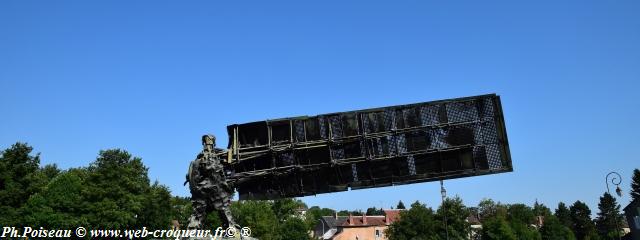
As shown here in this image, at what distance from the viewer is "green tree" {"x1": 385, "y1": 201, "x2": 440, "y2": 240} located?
7875 cm

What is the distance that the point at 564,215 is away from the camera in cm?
12731

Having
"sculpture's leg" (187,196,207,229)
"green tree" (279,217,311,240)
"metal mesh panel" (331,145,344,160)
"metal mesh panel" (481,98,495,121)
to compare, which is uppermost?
"green tree" (279,217,311,240)

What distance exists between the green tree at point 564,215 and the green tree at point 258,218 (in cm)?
8466

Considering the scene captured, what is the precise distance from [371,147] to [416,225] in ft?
210

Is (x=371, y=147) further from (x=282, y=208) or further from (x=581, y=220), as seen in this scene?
(x=581, y=220)

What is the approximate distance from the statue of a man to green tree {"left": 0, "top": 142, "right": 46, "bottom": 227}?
35846 mm

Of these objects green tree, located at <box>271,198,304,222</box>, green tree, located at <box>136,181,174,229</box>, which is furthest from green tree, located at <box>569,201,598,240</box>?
green tree, located at <box>136,181,174,229</box>

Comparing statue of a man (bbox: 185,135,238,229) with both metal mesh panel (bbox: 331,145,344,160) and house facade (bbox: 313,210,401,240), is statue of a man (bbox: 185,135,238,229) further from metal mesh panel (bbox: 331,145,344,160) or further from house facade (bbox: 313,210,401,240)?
house facade (bbox: 313,210,401,240)

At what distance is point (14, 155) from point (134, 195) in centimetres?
1171

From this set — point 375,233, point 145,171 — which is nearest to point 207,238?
point 145,171

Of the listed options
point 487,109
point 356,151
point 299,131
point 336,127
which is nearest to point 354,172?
point 356,151

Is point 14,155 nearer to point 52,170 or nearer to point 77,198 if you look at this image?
point 77,198

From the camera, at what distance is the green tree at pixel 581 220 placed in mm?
121688

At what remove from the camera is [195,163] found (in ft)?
60.0
